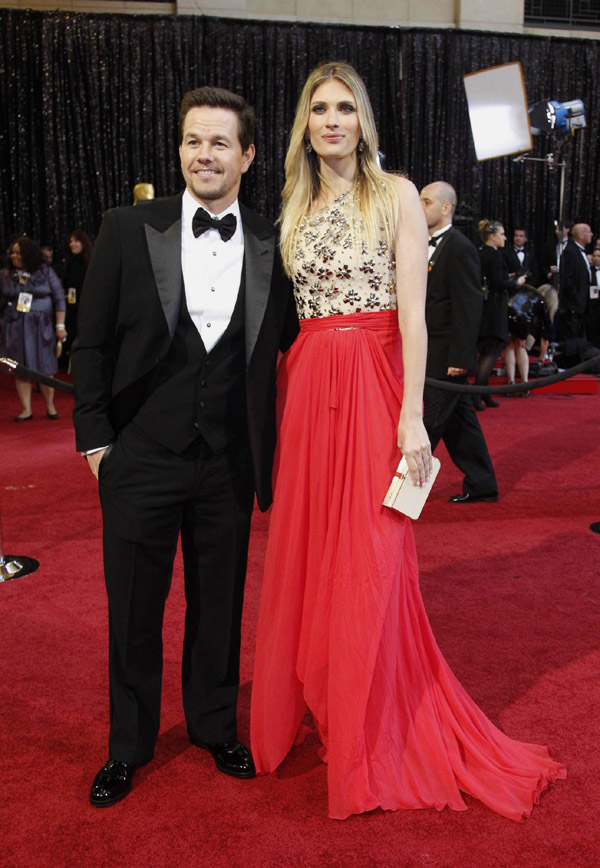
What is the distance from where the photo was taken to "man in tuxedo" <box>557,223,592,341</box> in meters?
11.2

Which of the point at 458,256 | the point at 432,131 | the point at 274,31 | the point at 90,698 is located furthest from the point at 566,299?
the point at 90,698

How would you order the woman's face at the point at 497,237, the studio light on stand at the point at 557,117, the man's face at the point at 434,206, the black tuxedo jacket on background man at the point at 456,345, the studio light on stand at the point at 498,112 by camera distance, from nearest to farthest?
the black tuxedo jacket on background man at the point at 456,345
the man's face at the point at 434,206
the woman's face at the point at 497,237
the studio light on stand at the point at 498,112
the studio light on stand at the point at 557,117

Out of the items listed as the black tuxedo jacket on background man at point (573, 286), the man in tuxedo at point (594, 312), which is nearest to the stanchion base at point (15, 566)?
the man in tuxedo at point (594, 312)

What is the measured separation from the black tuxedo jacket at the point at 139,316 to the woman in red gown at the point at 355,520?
14cm

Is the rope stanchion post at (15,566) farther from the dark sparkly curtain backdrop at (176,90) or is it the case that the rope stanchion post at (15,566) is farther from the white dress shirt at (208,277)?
the dark sparkly curtain backdrop at (176,90)

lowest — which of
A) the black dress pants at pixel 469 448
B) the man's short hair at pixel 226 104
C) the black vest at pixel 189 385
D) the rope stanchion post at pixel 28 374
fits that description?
the black dress pants at pixel 469 448

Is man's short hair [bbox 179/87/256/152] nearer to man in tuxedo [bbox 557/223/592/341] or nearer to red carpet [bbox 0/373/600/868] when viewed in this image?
red carpet [bbox 0/373/600/868]

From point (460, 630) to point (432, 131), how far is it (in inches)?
456

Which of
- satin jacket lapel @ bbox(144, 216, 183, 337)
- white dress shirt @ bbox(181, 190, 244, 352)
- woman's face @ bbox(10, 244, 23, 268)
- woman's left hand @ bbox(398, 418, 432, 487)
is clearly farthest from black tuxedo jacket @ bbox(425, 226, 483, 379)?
woman's face @ bbox(10, 244, 23, 268)

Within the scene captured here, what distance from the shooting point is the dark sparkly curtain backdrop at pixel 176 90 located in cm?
1244

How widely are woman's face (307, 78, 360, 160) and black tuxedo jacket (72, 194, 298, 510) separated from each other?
28 cm

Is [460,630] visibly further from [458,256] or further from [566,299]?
[566,299]

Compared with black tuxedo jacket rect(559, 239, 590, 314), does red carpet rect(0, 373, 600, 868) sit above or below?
below

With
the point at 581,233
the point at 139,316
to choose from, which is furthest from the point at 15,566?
the point at 581,233
